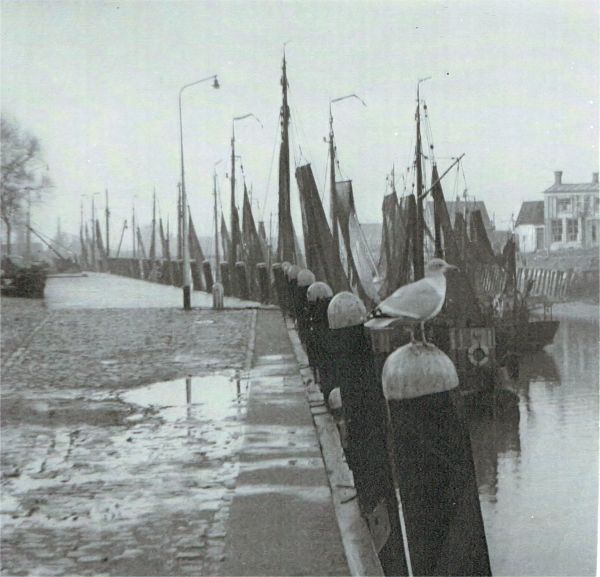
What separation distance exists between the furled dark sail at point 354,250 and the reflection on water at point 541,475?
6.20 meters

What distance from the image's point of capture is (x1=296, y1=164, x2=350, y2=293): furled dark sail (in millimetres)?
22609

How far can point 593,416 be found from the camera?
22141mm

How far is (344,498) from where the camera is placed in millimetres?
5973

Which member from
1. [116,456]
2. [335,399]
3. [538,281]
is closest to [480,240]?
[538,281]

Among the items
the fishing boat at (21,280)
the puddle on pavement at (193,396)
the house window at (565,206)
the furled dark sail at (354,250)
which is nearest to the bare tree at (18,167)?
the puddle on pavement at (193,396)

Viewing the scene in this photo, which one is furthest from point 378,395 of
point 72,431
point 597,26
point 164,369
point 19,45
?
point 164,369

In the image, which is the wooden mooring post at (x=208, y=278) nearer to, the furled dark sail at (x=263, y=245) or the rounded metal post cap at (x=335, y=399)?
the furled dark sail at (x=263, y=245)

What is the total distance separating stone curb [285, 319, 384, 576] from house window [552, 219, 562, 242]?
4789 cm

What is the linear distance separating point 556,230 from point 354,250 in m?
32.0

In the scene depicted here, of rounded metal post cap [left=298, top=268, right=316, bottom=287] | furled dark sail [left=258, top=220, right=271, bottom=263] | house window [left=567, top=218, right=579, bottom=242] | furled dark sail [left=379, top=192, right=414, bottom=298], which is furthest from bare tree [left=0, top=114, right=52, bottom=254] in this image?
house window [left=567, top=218, right=579, bottom=242]

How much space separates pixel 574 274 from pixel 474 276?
16993 mm

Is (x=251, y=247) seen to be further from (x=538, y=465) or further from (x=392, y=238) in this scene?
(x=538, y=465)

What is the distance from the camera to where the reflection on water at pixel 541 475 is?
13352 millimetres

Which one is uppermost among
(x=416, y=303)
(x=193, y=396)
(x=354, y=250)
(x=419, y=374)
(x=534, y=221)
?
(x=534, y=221)
